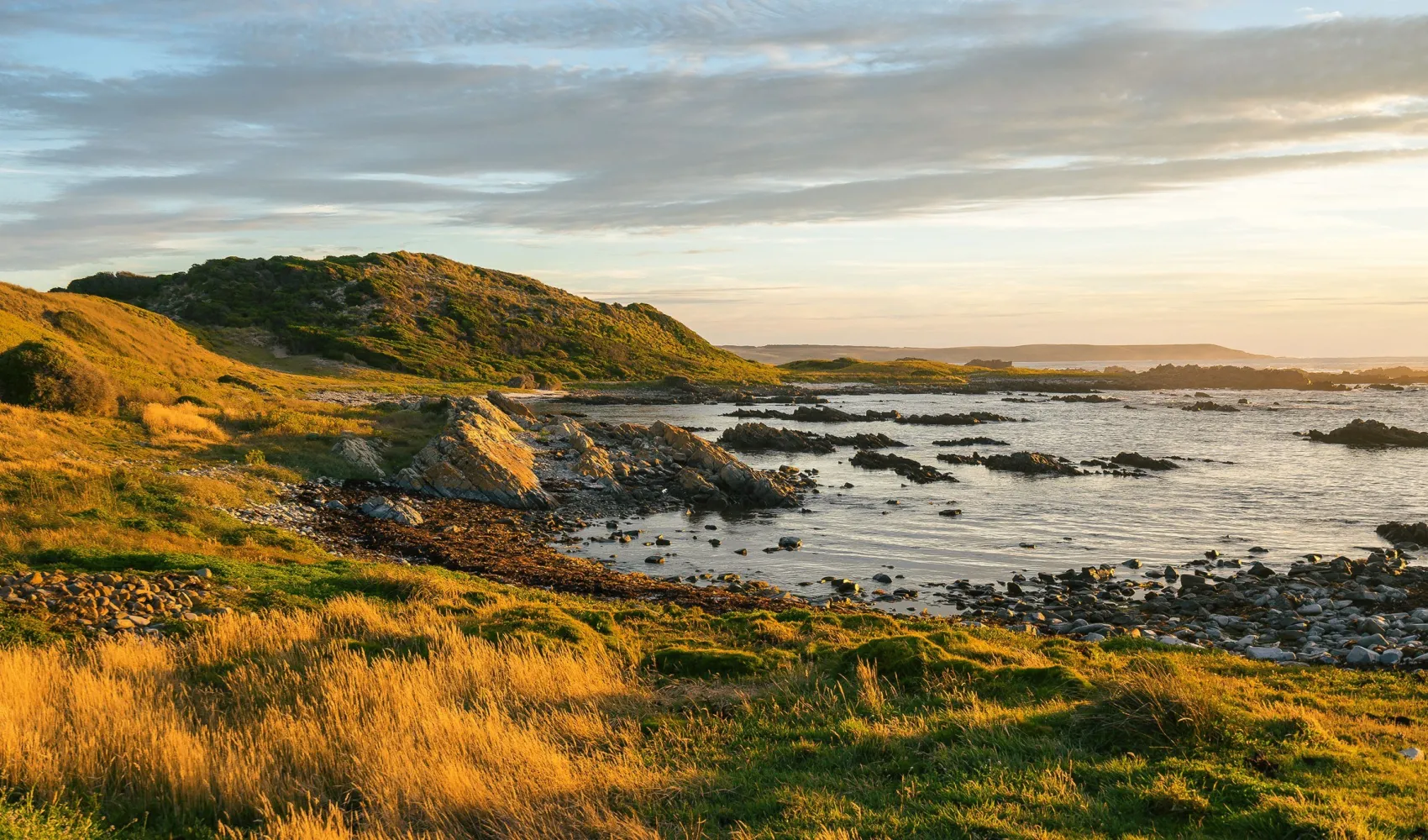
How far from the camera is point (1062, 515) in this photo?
34.3m

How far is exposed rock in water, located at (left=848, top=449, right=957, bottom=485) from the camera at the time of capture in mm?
43625

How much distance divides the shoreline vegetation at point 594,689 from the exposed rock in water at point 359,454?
447cm

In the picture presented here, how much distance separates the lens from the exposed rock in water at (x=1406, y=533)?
28000 millimetres

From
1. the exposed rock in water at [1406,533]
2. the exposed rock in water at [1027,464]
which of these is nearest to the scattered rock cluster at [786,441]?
the exposed rock in water at [1027,464]

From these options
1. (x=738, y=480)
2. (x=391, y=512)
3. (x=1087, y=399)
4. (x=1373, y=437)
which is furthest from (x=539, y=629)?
(x=1087, y=399)

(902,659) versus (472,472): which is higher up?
(472,472)

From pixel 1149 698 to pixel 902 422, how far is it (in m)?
71.1

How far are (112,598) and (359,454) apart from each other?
20.8 meters

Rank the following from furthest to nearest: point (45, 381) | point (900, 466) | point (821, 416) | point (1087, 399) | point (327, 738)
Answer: point (1087, 399)
point (821, 416)
point (900, 466)
point (45, 381)
point (327, 738)

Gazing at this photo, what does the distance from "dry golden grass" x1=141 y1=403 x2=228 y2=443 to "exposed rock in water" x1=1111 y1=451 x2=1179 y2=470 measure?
150ft

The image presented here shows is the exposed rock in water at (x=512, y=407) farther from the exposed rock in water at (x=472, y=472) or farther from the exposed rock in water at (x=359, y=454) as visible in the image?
the exposed rock in water at (x=359, y=454)

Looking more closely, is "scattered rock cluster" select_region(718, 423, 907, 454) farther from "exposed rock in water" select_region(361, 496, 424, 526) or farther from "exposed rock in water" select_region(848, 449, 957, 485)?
"exposed rock in water" select_region(361, 496, 424, 526)

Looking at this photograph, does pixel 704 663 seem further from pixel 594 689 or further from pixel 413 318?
pixel 413 318

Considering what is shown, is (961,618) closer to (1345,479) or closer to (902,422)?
(1345,479)
